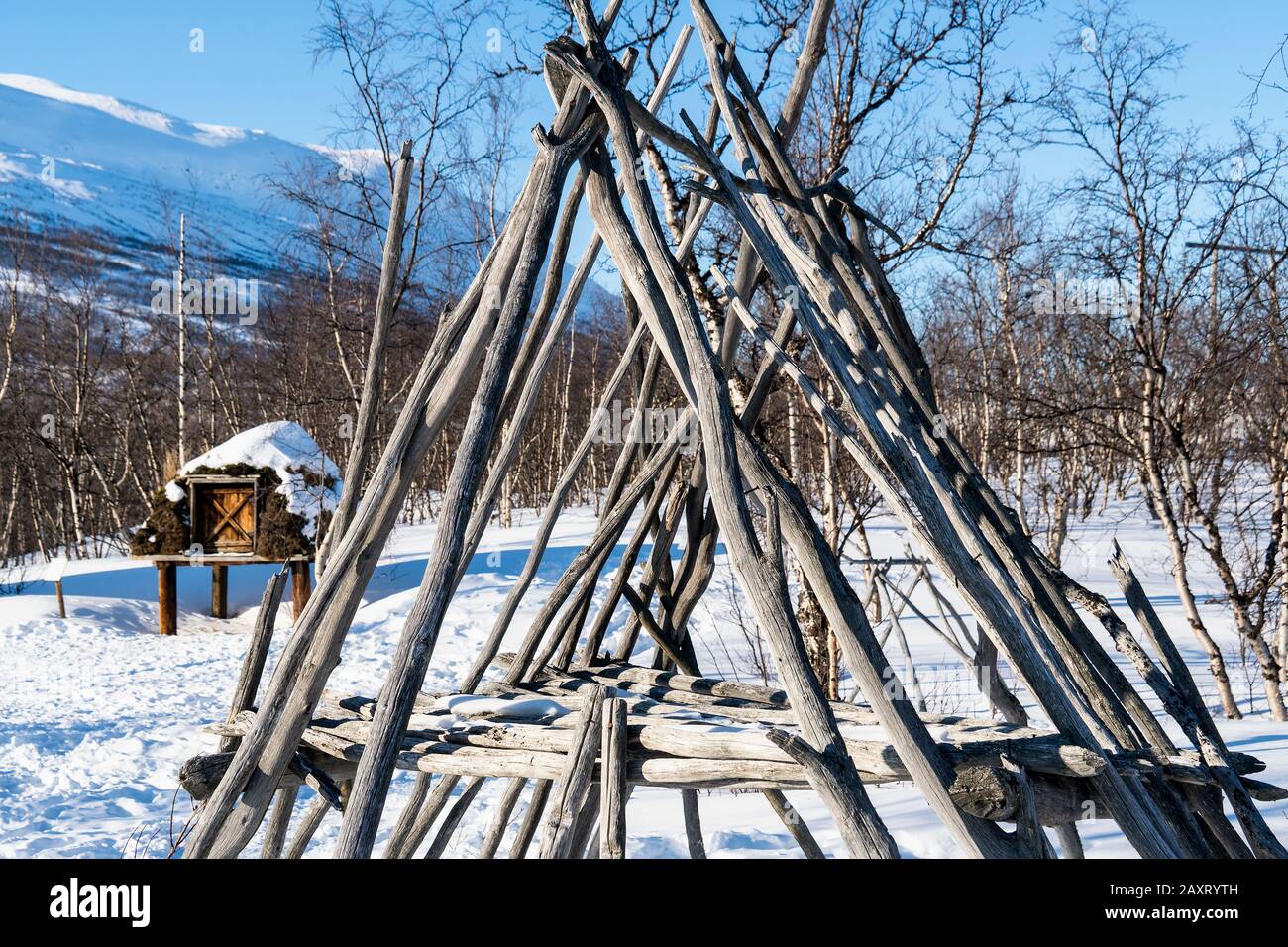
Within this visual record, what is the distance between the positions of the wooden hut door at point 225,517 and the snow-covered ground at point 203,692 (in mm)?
910

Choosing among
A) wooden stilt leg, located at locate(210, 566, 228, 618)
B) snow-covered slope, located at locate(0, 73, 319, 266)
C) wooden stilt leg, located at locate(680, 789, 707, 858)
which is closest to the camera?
wooden stilt leg, located at locate(680, 789, 707, 858)

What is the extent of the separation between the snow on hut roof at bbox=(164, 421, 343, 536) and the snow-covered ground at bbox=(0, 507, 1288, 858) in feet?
4.15

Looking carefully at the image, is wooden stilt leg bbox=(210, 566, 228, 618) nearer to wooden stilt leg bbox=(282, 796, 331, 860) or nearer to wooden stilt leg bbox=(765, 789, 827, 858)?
wooden stilt leg bbox=(282, 796, 331, 860)

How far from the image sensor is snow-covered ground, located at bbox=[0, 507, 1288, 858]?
4.68 m

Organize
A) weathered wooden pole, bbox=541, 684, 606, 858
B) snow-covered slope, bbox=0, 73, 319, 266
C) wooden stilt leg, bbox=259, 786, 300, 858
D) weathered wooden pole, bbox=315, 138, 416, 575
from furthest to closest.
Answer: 1. snow-covered slope, bbox=0, 73, 319, 266
2. wooden stilt leg, bbox=259, 786, 300, 858
3. weathered wooden pole, bbox=315, 138, 416, 575
4. weathered wooden pole, bbox=541, 684, 606, 858

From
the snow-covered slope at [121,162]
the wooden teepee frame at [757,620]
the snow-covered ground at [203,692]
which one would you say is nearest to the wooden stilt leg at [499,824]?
the wooden teepee frame at [757,620]

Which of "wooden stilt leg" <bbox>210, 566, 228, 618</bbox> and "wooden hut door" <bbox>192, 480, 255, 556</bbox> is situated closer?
"wooden hut door" <bbox>192, 480, 255, 556</bbox>

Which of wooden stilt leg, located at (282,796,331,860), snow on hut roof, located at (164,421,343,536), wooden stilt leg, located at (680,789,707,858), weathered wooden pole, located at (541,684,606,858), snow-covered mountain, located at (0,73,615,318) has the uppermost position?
snow-covered mountain, located at (0,73,615,318)

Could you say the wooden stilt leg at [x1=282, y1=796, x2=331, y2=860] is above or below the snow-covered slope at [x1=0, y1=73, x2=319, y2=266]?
below

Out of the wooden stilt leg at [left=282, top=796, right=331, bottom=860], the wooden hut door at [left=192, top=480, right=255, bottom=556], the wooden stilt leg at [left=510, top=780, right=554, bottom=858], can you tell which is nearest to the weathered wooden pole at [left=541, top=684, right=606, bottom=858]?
the wooden stilt leg at [left=510, top=780, right=554, bottom=858]
